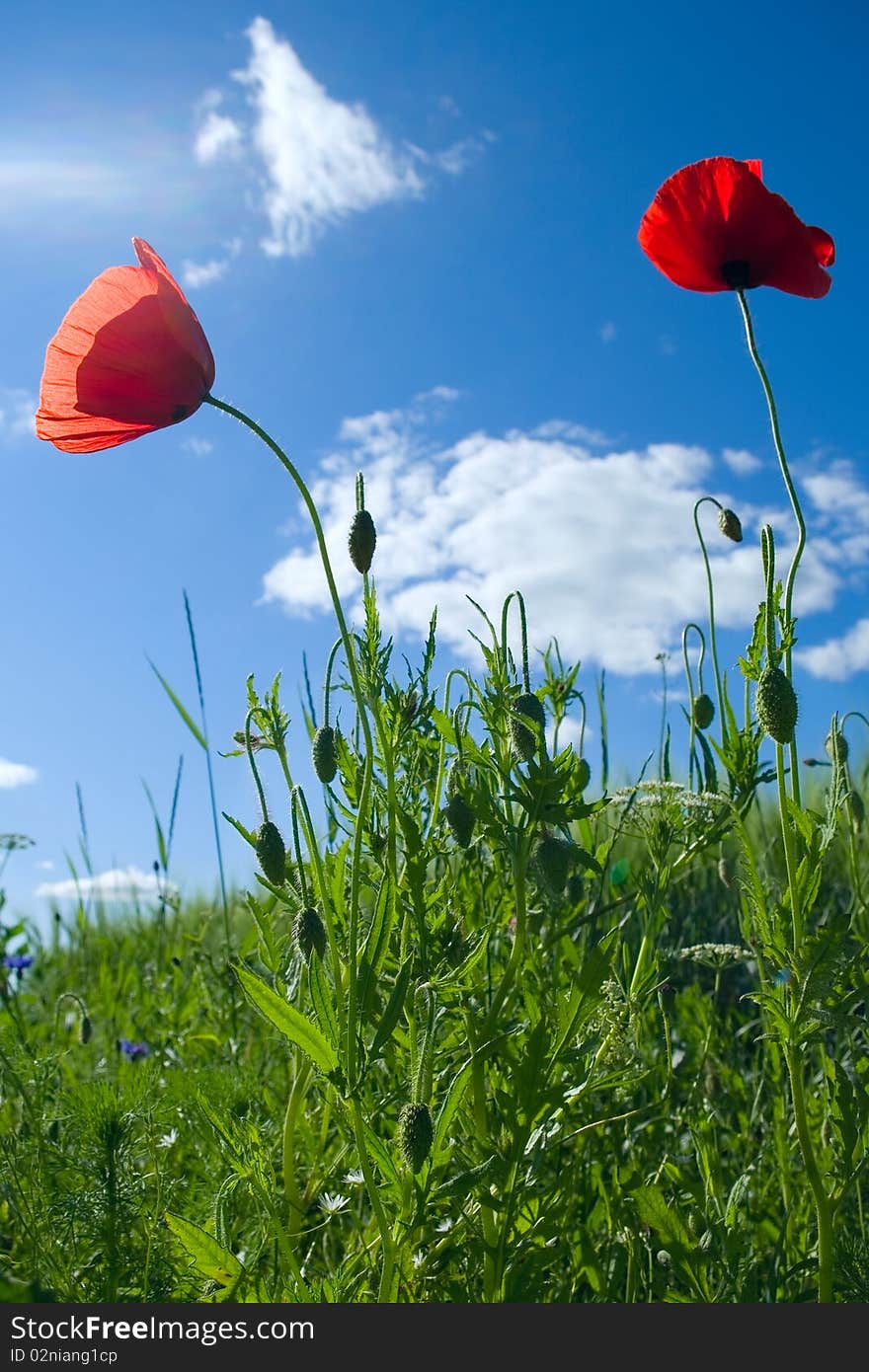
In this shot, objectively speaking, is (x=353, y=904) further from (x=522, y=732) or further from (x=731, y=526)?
(x=731, y=526)

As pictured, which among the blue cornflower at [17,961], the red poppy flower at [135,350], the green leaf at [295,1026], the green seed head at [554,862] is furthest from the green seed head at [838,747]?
the blue cornflower at [17,961]

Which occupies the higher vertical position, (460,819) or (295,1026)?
(460,819)

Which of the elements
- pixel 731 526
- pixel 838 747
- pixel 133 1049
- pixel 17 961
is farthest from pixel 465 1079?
pixel 17 961

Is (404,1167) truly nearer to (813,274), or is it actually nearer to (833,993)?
(833,993)

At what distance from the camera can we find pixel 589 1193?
190 cm

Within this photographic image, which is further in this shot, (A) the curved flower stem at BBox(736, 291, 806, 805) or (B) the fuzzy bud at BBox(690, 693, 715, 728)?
(B) the fuzzy bud at BBox(690, 693, 715, 728)

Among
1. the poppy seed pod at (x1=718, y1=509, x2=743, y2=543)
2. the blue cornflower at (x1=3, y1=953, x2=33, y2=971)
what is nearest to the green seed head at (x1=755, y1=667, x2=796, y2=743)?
the poppy seed pod at (x1=718, y1=509, x2=743, y2=543)

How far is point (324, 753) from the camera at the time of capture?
57.7 inches

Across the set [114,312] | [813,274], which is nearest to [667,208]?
[813,274]

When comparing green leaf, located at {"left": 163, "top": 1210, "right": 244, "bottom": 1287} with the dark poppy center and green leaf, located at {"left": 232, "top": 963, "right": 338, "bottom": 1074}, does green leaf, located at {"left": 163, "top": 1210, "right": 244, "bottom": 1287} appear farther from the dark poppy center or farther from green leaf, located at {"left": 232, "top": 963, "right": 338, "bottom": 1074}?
the dark poppy center

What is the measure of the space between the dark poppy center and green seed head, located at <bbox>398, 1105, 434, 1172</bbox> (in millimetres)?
1211

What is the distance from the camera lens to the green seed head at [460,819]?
4.92 ft

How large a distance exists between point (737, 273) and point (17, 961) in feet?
9.69

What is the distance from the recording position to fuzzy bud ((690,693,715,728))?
77.2 inches
